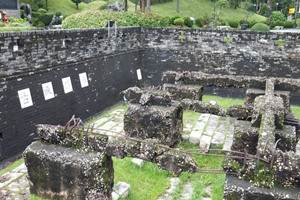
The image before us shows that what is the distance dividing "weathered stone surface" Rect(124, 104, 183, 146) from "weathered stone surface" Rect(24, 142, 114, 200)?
288 cm

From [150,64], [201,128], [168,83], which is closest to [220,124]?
[201,128]

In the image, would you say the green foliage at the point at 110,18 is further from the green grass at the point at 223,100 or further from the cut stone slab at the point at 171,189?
the cut stone slab at the point at 171,189

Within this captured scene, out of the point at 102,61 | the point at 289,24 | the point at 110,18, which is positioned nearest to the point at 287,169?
the point at 102,61

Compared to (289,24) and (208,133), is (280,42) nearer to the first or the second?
(208,133)

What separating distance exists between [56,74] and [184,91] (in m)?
3.97

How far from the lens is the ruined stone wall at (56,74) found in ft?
25.5

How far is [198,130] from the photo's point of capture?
968 centimetres

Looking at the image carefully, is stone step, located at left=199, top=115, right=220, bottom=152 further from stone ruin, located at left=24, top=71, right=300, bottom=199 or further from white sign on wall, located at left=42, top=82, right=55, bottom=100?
white sign on wall, located at left=42, top=82, right=55, bottom=100

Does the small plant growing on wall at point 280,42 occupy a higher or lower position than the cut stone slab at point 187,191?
higher

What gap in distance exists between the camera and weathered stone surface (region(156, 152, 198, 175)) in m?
4.42

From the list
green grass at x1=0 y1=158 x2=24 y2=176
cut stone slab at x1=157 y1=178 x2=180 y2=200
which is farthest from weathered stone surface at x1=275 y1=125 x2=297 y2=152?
green grass at x1=0 y1=158 x2=24 y2=176

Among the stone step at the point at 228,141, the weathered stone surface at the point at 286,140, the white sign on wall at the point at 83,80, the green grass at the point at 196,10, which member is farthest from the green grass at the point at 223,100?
the green grass at the point at 196,10

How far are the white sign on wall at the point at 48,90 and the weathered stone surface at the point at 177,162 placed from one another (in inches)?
218

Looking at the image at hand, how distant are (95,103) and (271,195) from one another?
28.7ft
